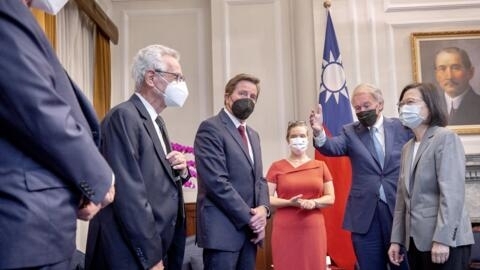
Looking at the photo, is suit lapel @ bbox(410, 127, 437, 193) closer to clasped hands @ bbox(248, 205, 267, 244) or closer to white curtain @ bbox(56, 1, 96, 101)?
clasped hands @ bbox(248, 205, 267, 244)

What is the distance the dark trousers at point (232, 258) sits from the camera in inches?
92.0

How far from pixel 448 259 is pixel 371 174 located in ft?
2.63

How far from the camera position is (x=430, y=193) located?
2.26 m

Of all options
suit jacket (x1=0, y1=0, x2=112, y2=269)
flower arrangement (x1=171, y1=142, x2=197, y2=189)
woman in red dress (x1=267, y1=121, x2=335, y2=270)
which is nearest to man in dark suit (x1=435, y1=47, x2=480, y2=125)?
woman in red dress (x1=267, y1=121, x2=335, y2=270)

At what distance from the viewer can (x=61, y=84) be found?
49.6 inches

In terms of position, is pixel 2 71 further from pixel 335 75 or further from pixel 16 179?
pixel 335 75

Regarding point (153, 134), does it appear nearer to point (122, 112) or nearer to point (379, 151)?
point (122, 112)

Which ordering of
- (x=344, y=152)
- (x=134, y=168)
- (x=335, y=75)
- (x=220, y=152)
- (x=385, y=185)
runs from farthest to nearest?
(x=335, y=75) → (x=344, y=152) → (x=385, y=185) → (x=220, y=152) → (x=134, y=168)

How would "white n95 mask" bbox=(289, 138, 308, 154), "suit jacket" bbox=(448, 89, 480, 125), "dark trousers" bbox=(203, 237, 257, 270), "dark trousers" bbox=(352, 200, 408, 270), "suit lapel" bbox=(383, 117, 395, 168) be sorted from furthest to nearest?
"suit jacket" bbox=(448, 89, 480, 125) < "white n95 mask" bbox=(289, 138, 308, 154) < "suit lapel" bbox=(383, 117, 395, 168) < "dark trousers" bbox=(352, 200, 408, 270) < "dark trousers" bbox=(203, 237, 257, 270)

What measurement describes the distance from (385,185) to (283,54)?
9.32ft

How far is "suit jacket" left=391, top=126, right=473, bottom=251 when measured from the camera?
2141mm

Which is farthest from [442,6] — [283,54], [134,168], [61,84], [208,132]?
[61,84]

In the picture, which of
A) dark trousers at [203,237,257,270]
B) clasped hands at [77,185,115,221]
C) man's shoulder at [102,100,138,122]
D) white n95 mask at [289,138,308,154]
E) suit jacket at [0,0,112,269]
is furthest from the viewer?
white n95 mask at [289,138,308,154]

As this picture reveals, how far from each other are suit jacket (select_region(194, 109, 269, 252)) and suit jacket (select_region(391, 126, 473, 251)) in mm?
714
